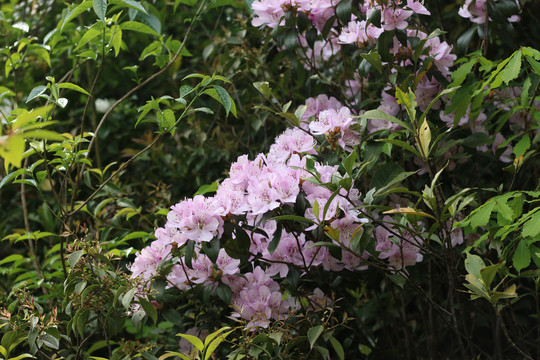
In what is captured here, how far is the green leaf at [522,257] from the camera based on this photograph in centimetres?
139

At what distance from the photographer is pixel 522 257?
140 centimetres

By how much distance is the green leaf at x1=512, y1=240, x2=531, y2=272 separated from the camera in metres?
1.39

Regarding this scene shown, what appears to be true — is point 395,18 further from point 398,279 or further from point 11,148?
point 11,148

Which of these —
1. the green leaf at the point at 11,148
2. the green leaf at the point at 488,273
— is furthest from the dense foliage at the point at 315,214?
the green leaf at the point at 11,148

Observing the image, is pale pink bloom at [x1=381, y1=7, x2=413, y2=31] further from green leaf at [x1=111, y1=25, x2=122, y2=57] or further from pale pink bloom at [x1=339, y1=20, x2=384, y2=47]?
green leaf at [x1=111, y1=25, x2=122, y2=57]

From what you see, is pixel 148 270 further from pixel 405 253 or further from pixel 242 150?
pixel 242 150

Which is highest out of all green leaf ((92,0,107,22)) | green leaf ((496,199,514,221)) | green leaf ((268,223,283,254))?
green leaf ((92,0,107,22))

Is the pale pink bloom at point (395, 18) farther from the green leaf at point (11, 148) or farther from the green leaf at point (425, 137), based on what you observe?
the green leaf at point (11, 148)

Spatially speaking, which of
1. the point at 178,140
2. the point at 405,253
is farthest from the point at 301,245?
the point at 178,140

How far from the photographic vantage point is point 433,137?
66.9 inches

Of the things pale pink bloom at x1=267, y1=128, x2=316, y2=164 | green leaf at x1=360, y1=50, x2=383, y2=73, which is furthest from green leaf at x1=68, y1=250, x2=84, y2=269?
green leaf at x1=360, y1=50, x2=383, y2=73

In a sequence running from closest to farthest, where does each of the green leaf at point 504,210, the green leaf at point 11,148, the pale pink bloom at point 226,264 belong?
the green leaf at point 11,148
the green leaf at point 504,210
the pale pink bloom at point 226,264

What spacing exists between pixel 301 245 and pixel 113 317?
0.54 m

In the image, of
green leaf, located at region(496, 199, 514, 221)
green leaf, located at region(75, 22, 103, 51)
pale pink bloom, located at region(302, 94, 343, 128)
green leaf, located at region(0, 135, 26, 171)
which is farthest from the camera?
pale pink bloom, located at region(302, 94, 343, 128)
